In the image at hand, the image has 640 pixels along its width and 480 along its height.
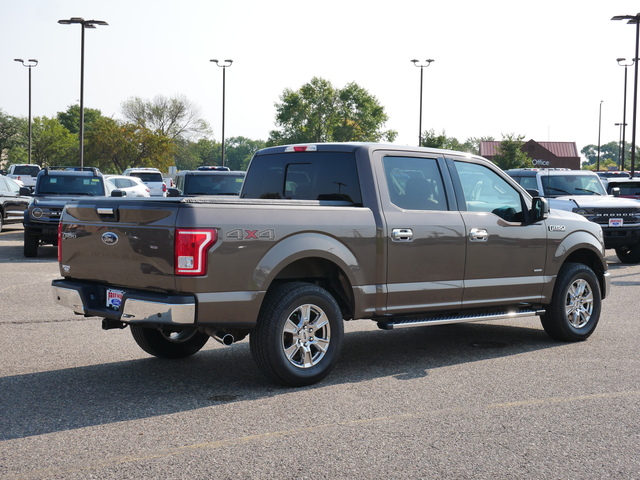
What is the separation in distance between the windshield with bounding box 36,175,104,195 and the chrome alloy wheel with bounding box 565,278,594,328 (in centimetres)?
1277

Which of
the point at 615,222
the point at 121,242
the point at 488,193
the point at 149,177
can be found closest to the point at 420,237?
the point at 488,193

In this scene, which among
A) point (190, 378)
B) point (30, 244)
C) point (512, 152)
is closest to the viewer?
point (190, 378)

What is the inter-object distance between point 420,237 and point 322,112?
90134mm

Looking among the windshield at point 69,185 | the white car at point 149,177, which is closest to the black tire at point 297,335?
the windshield at point 69,185

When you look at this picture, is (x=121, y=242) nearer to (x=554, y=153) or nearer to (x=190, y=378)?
(x=190, y=378)

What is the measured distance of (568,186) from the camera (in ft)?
58.9

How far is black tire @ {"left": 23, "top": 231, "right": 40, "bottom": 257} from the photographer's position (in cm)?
1745

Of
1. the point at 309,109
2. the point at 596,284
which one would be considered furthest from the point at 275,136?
the point at 596,284

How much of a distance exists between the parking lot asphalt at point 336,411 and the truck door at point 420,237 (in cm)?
64

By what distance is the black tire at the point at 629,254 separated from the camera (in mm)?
17906

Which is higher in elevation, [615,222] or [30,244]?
[615,222]

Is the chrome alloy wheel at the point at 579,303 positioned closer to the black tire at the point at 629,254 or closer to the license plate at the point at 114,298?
the license plate at the point at 114,298

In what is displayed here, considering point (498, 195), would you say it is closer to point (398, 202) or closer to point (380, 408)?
point (398, 202)

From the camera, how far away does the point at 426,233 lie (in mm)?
7242
